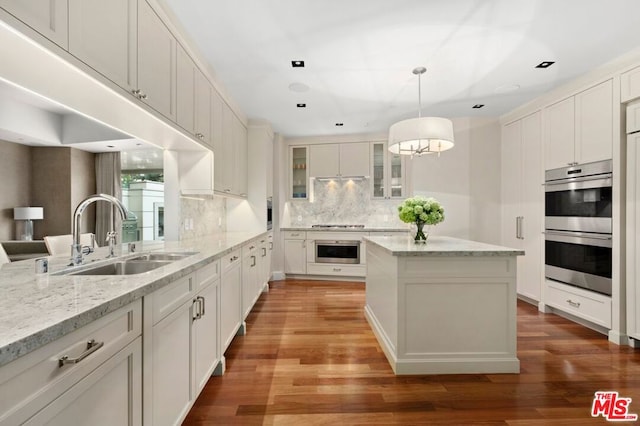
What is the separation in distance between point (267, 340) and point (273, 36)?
2618 mm

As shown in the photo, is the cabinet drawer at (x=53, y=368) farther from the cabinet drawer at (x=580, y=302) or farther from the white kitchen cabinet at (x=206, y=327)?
the cabinet drawer at (x=580, y=302)

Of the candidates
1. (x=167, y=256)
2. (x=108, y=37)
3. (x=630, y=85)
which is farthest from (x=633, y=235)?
(x=108, y=37)

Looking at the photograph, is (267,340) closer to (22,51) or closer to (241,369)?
(241,369)

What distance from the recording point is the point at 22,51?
1170 mm

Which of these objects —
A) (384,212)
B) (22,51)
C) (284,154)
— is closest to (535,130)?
(384,212)

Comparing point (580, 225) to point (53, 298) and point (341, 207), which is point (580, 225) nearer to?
point (341, 207)

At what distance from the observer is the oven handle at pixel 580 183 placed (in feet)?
9.56

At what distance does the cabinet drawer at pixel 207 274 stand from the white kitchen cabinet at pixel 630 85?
12.3 feet

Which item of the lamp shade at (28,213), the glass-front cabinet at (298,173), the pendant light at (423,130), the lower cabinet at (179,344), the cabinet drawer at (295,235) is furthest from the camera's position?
the glass-front cabinet at (298,173)

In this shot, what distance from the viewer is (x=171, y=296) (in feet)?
4.63

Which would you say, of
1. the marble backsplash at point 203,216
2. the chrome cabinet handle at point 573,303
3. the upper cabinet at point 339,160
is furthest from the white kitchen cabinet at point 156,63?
the chrome cabinet handle at point 573,303

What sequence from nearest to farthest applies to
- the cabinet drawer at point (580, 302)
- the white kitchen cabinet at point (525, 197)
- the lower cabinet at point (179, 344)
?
1. the lower cabinet at point (179, 344)
2. the cabinet drawer at point (580, 302)
3. the white kitchen cabinet at point (525, 197)

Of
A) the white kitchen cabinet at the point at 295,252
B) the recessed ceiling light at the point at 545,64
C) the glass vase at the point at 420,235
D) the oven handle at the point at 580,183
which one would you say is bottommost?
the white kitchen cabinet at the point at 295,252

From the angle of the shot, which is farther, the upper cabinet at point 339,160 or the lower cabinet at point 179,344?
the upper cabinet at point 339,160
